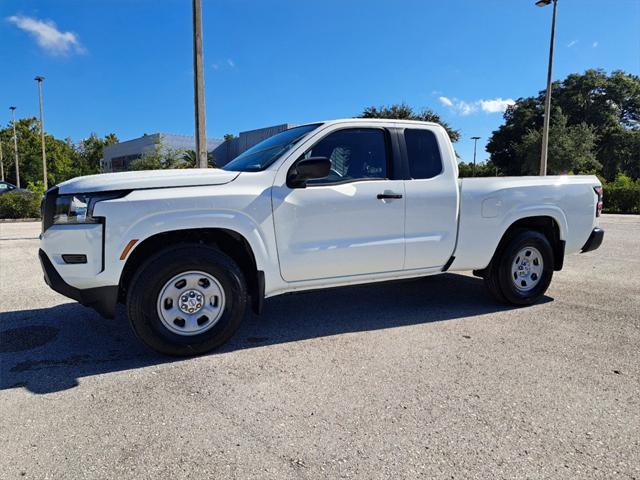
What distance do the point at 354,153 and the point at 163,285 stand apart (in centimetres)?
206

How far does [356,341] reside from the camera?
3.90m

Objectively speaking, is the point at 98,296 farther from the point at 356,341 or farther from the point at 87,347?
the point at 356,341

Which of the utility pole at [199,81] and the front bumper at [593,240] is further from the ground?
the utility pole at [199,81]

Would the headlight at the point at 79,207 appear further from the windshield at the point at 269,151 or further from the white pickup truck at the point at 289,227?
the windshield at the point at 269,151

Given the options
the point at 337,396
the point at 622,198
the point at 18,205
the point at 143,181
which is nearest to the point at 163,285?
the point at 143,181

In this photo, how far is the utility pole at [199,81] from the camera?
9609 millimetres

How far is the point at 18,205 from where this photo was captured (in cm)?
1786

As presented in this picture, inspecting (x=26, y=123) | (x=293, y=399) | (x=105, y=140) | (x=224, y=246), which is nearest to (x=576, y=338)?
(x=293, y=399)

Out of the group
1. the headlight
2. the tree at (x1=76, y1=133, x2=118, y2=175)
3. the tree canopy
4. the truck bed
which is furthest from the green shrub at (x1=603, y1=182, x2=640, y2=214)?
the tree at (x1=76, y1=133, x2=118, y2=175)

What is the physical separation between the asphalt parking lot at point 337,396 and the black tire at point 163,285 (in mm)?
166

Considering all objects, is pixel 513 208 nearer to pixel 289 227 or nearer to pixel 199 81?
pixel 289 227

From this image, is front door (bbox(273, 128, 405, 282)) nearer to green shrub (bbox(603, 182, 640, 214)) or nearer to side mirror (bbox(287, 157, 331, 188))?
side mirror (bbox(287, 157, 331, 188))

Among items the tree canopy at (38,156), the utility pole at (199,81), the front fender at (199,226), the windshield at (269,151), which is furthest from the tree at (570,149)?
the tree canopy at (38,156)

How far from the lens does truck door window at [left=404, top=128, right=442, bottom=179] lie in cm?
438
